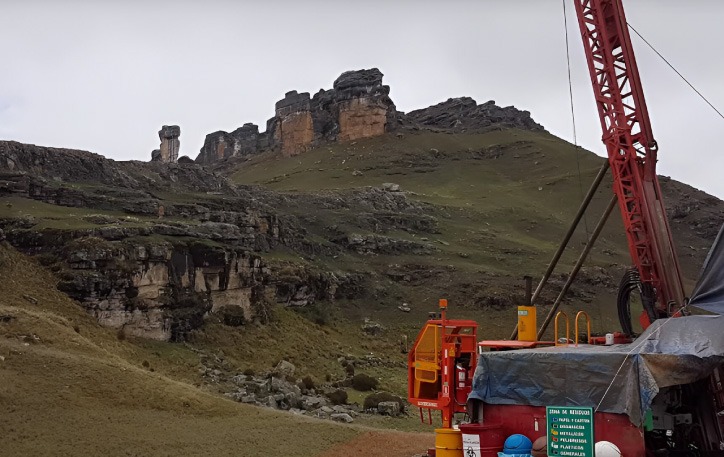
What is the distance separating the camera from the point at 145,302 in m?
31.7

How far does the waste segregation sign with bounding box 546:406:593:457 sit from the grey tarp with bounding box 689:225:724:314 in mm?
4236

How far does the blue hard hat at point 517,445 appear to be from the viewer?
32.8 ft

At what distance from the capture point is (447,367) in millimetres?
11406

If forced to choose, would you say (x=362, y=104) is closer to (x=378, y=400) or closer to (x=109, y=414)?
(x=378, y=400)

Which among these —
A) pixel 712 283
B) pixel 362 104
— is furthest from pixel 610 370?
pixel 362 104

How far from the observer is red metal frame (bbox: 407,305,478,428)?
11375mm

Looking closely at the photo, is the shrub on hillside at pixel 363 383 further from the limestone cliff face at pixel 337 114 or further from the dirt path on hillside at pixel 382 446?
the limestone cliff face at pixel 337 114

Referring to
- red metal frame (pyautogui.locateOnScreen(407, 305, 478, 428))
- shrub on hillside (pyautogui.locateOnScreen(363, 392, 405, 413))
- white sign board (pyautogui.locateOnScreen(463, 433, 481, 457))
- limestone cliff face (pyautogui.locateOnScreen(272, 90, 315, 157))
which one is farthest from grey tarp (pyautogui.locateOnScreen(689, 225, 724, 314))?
limestone cliff face (pyautogui.locateOnScreen(272, 90, 315, 157))

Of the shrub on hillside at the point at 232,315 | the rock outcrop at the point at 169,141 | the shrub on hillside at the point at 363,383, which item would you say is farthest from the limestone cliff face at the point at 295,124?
the shrub on hillside at the point at 363,383

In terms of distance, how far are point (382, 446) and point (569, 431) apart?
33.7 feet

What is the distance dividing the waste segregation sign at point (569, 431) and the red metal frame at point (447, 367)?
1.97 m

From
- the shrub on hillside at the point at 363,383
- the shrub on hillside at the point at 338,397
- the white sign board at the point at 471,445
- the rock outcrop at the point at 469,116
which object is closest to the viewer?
the white sign board at the point at 471,445

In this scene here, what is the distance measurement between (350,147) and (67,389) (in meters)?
116

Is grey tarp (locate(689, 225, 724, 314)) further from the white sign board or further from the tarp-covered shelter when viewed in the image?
the white sign board
